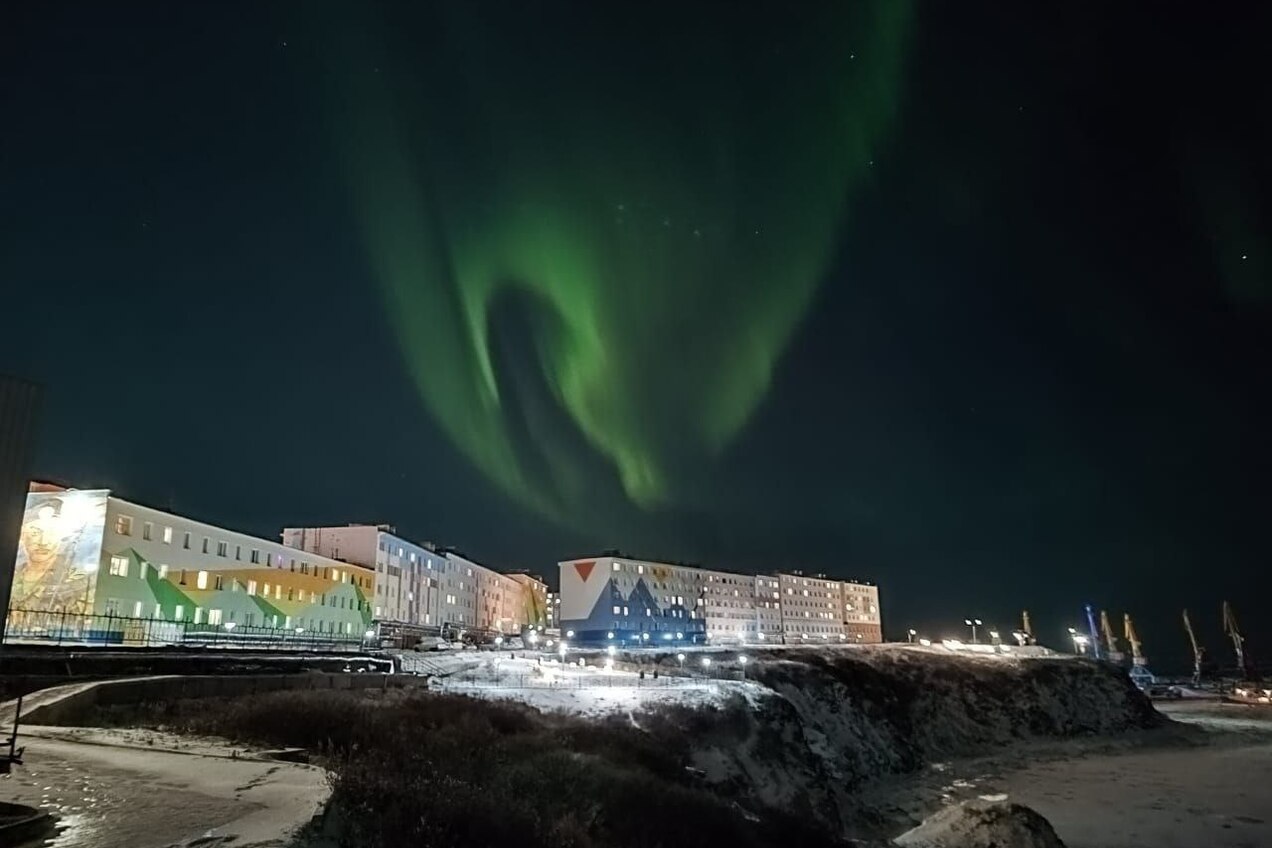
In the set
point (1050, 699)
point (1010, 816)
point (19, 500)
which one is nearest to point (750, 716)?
point (1010, 816)

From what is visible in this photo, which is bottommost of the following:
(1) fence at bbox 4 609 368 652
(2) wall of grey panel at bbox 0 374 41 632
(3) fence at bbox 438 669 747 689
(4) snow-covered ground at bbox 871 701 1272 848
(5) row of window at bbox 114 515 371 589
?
(4) snow-covered ground at bbox 871 701 1272 848

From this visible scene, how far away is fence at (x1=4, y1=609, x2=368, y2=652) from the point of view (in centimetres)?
4353

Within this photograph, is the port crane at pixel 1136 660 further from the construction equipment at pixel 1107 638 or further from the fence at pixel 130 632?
the fence at pixel 130 632

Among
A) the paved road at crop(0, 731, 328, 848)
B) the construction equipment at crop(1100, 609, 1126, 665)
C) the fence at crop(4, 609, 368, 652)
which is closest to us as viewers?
the paved road at crop(0, 731, 328, 848)

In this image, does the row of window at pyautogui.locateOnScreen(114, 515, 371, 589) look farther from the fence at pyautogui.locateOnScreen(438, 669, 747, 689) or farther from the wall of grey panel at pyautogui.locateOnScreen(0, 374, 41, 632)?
the wall of grey panel at pyautogui.locateOnScreen(0, 374, 41, 632)

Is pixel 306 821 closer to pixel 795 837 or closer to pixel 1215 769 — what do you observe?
pixel 795 837

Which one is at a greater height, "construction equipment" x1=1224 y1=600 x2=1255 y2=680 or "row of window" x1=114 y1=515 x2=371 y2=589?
"row of window" x1=114 y1=515 x2=371 y2=589

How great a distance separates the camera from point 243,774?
1588cm

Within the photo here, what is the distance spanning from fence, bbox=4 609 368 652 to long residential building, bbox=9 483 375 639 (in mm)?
161

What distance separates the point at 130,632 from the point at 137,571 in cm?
469

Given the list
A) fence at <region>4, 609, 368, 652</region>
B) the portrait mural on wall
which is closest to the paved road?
fence at <region>4, 609, 368, 652</region>

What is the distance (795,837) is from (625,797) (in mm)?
7786

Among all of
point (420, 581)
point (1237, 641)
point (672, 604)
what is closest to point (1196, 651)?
point (1237, 641)

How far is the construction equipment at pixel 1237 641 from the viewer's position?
16225 centimetres
